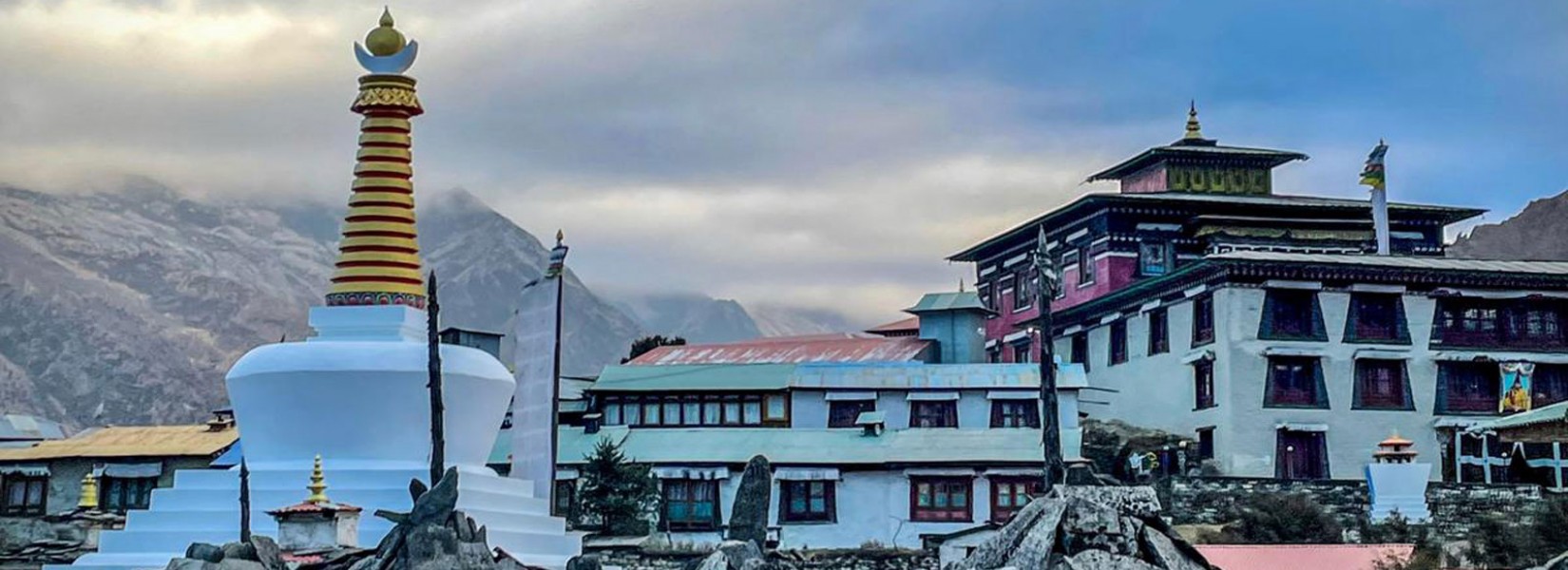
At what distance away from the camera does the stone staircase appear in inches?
1328

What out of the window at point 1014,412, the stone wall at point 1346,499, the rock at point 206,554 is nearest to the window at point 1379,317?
the stone wall at point 1346,499

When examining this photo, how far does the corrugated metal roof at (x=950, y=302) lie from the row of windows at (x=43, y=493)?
22.7m

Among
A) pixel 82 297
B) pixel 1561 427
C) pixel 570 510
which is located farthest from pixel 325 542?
pixel 82 297

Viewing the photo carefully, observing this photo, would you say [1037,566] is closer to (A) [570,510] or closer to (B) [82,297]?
(A) [570,510]

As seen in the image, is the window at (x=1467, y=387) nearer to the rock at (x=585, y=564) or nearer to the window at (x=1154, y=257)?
the window at (x=1154, y=257)

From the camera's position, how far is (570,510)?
46500 millimetres

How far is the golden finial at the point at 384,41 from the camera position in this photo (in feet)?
123

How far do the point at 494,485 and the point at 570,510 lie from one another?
10576 mm

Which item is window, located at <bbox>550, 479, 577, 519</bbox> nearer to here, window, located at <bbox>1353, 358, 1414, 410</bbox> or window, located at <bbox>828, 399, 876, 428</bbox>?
window, located at <bbox>828, 399, 876, 428</bbox>

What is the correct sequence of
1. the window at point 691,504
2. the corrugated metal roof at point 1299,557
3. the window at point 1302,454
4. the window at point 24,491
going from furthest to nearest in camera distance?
the window at point 24,491
the window at point 1302,454
the window at point 691,504
the corrugated metal roof at point 1299,557

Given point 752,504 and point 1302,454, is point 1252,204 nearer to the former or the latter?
point 1302,454

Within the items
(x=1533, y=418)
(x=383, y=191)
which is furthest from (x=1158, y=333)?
(x=383, y=191)

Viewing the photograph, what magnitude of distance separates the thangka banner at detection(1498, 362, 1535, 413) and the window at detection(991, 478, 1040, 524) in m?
14.2

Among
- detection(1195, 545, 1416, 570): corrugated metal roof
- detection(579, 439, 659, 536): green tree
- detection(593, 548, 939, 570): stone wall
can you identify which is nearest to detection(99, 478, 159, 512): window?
detection(579, 439, 659, 536): green tree
